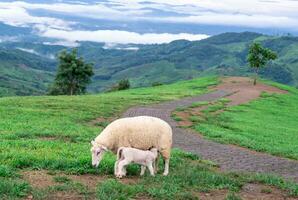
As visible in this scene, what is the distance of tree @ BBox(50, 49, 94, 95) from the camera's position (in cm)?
8338

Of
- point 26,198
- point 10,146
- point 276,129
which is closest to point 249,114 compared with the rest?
point 276,129

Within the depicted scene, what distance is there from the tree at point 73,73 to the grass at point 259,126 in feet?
103

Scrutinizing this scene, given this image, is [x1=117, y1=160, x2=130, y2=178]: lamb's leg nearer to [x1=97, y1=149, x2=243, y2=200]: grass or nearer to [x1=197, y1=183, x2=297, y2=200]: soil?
[x1=97, y1=149, x2=243, y2=200]: grass

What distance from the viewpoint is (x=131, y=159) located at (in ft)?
52.4

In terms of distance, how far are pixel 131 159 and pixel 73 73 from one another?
2751 inches

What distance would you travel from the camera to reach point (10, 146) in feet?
63.8

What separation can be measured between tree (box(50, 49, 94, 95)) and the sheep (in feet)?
222

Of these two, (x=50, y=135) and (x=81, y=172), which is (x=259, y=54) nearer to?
(x=50, y=135)

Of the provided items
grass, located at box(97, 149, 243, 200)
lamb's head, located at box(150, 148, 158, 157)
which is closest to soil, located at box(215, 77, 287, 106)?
lamb's head, located at box(150, 148, 158, 157)

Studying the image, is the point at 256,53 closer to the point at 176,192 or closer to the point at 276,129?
the point at 276,129

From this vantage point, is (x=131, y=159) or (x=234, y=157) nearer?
(x=131, y=159)

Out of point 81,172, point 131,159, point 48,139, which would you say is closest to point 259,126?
point 48,139

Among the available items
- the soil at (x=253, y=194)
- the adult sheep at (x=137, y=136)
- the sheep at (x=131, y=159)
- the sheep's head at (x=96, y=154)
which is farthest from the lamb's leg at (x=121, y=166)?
the soil at (x=253, y=194)

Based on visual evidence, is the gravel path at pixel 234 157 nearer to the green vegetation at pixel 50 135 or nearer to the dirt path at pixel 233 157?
the dirt path at pixel 233 157
